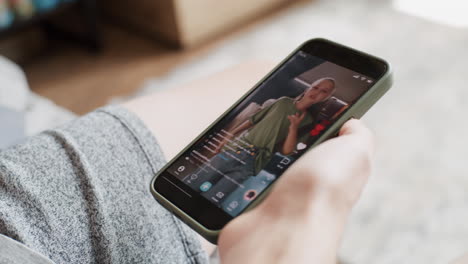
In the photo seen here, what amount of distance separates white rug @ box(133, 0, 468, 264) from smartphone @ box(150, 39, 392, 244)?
0.63 meters

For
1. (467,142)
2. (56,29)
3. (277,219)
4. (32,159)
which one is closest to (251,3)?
(56,29)

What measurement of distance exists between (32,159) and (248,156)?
227mm

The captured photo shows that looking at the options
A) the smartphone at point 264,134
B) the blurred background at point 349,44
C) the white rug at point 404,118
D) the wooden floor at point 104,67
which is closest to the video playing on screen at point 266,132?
the smartphone at point 264,134

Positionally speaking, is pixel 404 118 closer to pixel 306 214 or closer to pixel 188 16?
pixel 188 16

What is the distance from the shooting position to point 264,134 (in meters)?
0.51

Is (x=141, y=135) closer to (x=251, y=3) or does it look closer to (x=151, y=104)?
(x=151, y=104)

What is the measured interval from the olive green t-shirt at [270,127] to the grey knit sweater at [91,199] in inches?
4.8

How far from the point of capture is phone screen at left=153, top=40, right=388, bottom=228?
18.9 inches

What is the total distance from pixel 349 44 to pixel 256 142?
1231 millimetres

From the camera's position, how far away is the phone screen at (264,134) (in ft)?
1.58

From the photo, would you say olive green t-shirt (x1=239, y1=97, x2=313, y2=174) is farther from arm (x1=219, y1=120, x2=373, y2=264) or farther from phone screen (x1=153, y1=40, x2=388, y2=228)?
arm (x1=219, y1=120, x2=373, y2=264)

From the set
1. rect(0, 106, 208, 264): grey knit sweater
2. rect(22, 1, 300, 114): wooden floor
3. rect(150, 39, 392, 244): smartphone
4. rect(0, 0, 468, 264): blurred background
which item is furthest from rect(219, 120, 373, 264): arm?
rect(22, 1, 300, 114): wooden floor

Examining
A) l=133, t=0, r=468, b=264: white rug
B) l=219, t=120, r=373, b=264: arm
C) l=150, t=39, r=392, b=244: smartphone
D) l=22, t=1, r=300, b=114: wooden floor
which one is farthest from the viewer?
l=22, t=1, r=300, b=114: wooden floor

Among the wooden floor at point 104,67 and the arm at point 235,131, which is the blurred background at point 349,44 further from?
the arm at point 235,131
